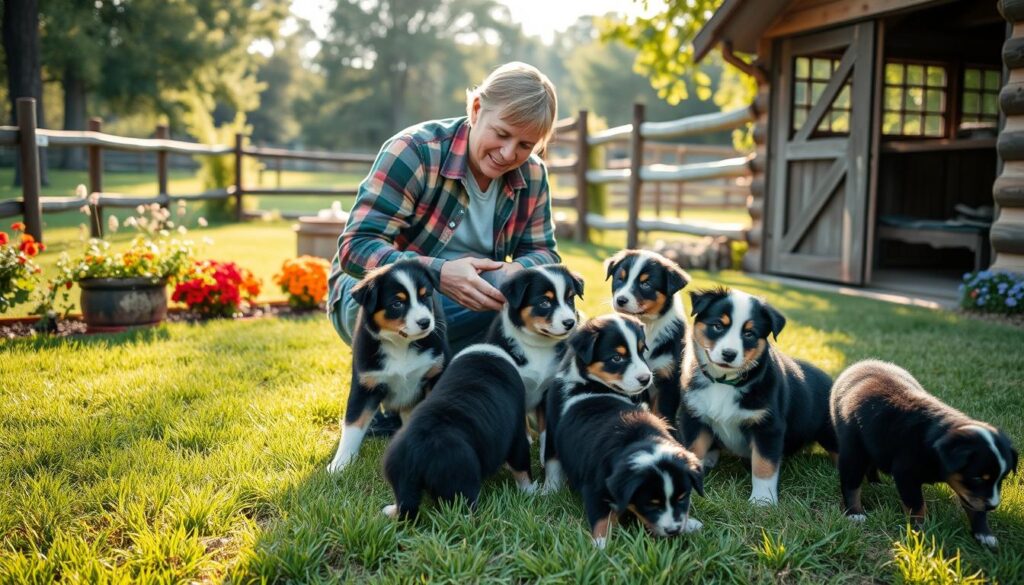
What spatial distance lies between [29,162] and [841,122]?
9251 mm

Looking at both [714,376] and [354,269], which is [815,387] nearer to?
[714,376]

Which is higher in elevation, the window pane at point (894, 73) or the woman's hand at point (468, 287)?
the window pane at point (894, 73)

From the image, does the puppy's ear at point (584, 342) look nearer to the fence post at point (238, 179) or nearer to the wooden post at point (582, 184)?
the wooden post at point (582, 184)

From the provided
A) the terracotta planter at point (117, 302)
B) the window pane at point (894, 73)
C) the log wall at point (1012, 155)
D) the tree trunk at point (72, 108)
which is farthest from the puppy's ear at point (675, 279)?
the tree trunk at point (72, 108)

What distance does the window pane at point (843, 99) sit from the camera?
9.70 m

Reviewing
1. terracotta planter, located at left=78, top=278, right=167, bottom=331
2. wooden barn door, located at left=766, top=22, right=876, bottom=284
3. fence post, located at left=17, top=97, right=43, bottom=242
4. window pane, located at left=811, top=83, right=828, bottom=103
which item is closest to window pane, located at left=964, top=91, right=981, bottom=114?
wooden barn door, located at left=766, top=22, right=876, bottom=284

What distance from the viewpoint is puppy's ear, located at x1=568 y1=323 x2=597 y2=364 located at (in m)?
3.46

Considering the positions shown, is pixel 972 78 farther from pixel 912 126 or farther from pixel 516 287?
pixel 516 287

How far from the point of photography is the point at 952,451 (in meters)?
2.74

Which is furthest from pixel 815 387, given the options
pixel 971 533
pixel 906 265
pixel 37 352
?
pixel 906 265

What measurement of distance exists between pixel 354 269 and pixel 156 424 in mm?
1276

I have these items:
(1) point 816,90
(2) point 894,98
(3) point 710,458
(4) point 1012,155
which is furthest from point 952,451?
(2) point 894,98

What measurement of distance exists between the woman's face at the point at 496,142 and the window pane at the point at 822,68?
719 centimetres

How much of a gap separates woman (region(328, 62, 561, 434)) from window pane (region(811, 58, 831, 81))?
679 centimetres
